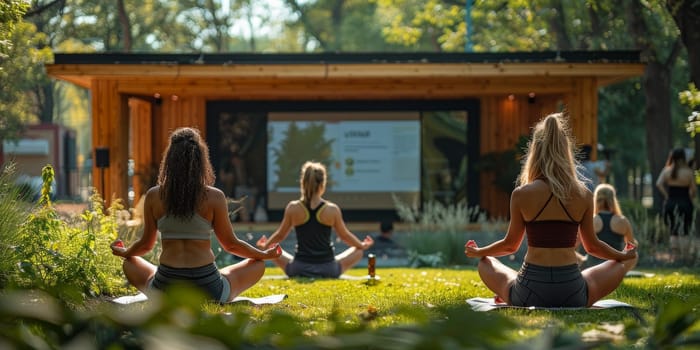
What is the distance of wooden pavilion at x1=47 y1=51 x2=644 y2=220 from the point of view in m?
15.0

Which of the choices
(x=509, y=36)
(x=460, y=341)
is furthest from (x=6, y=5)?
(x=509, y=36)

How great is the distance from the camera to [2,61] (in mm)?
12867

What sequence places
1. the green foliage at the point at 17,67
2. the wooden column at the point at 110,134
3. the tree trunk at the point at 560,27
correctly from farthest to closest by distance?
the tree trunk at the point at 560,27 → the wooden column at the point at 110,134 → the green foliage at the point at 17,67

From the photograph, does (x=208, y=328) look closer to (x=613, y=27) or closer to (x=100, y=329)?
(x=100, y=329)

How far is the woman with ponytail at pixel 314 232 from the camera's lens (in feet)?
31.0

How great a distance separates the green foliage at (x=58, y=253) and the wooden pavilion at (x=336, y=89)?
7.68 metres

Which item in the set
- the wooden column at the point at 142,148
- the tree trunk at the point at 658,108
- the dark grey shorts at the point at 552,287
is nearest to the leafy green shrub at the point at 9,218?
the dark grey shorts at the point at 552,287

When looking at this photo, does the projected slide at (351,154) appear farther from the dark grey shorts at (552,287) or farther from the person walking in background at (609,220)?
the dark grey shorts at (552,287)

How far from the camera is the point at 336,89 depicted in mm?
16797

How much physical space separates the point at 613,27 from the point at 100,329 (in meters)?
22.9

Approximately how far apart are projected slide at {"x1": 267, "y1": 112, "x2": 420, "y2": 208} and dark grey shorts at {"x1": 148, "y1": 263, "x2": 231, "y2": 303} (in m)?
11.7

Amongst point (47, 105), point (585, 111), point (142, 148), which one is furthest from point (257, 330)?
point (47, 105)

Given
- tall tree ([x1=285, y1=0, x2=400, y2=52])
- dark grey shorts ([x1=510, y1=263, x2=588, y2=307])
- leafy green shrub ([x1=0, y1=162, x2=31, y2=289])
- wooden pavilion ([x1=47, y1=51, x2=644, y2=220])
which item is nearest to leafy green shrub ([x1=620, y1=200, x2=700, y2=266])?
wooden pavilion ([x1=47, y1=51, x2=644, y2=220])

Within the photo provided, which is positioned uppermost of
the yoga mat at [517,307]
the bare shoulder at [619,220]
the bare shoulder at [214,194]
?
the bare shoulder at [214,194]
